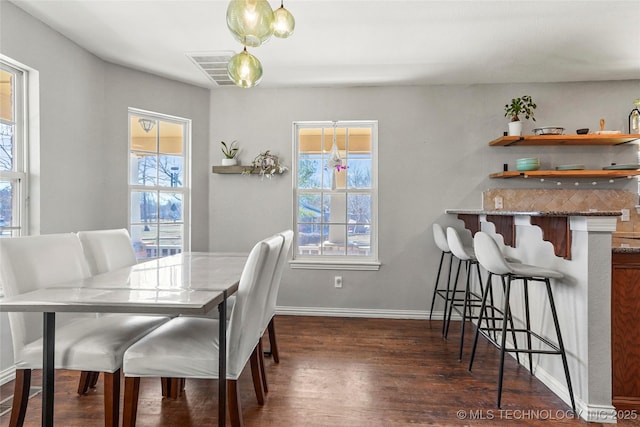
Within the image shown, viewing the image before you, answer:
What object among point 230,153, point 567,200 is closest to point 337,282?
point 230,153

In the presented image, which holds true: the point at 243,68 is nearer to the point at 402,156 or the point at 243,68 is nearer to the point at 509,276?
the point at 509,276

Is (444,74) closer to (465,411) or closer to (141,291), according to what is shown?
(465,411)

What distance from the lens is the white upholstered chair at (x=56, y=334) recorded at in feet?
5.41

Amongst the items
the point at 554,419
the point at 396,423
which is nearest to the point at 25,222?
the point at 396,423

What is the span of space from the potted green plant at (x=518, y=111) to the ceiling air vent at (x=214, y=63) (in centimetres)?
270

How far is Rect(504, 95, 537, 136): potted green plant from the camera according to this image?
3490 mm

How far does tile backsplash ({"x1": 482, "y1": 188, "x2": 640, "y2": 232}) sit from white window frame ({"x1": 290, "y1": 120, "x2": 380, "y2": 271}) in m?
1.14

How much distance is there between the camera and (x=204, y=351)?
1.63m

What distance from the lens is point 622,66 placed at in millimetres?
3289

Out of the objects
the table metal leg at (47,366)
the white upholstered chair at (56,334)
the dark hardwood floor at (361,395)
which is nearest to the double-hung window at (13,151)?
the white upholstered chair at (56,334)

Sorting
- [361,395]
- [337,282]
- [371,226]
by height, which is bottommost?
[361,395]

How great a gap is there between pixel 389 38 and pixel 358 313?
263cm

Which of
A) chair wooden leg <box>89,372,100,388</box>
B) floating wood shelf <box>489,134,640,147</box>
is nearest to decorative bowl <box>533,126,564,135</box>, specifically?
floating wood shelf <box>489,134,640,147</box>

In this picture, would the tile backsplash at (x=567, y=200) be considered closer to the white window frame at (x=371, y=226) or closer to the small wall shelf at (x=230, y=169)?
the white window frame at (x=371, y=226)
